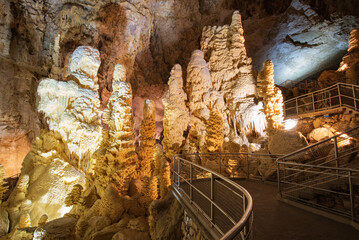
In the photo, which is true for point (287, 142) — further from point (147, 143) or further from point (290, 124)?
point (147, 143)

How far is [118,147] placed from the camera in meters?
8.78

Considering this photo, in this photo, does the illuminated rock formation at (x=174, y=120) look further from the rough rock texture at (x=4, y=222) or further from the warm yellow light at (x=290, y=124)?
the rough rock texture at (x=4, y=222)

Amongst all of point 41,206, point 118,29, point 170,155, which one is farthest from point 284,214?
point 118,29

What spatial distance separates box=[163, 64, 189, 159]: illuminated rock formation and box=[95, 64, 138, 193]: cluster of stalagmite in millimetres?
2326

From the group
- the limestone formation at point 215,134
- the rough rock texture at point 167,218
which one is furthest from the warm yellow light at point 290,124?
the rough rock texture at point 167,218

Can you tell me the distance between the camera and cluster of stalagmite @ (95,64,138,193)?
8.41m

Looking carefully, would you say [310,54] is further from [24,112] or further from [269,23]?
[24,112]

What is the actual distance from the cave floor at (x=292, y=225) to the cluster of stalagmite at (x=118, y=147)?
615cm

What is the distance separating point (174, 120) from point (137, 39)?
7564 millimetres

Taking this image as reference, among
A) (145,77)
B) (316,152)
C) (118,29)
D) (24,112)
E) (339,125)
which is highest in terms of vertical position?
(118,29)

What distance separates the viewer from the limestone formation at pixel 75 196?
8695mm

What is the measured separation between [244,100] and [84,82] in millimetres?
8802

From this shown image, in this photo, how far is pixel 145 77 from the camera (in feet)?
59.8

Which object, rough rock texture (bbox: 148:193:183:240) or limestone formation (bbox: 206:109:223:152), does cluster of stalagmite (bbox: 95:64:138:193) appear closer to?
limestone formation (bbox: 206:109:223:152)
